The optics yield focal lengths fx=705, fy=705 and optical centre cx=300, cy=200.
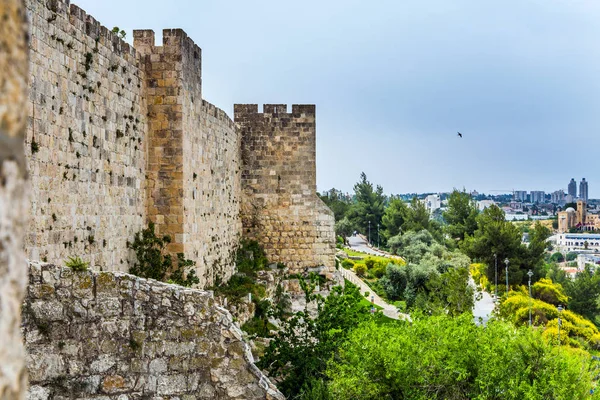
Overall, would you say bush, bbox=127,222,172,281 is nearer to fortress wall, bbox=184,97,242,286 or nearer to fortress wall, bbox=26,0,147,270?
fortress wall, bbox=26,0,147,270

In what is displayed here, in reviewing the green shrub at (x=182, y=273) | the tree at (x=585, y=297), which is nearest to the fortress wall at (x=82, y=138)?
the green shrub at (x=182, y=273)

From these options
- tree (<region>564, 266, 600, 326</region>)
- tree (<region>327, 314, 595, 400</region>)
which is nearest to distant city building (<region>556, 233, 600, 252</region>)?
tree (<region>564, 266, 600, 326</region>)

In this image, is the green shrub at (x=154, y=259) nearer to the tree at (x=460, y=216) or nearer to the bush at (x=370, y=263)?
the bush at (x=370, y=263)

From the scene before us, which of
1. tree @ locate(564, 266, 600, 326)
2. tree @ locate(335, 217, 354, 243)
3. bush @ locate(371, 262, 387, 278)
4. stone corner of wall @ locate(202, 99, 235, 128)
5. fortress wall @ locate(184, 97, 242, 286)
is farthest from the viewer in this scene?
tree @ locate(335, 217, 354, 243)

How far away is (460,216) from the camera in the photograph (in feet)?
170

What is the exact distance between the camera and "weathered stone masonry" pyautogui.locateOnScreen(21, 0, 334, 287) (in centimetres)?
798

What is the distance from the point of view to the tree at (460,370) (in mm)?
7695

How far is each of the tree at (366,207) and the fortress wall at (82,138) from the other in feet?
177

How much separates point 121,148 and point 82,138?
1.47 meters

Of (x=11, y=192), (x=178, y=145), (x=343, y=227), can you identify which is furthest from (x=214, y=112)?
(x=343, y=227)

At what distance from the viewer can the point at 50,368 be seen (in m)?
4.93

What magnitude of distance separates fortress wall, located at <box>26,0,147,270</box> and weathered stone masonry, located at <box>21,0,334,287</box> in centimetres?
1

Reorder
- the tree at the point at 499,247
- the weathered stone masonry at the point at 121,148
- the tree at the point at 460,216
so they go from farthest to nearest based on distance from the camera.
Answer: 1. the tree at the point at 460,216
2. the tree at the point at 499,247
3. the weathered stone masonry at the point at 121,148

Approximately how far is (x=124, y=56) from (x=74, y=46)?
1.84 meters
